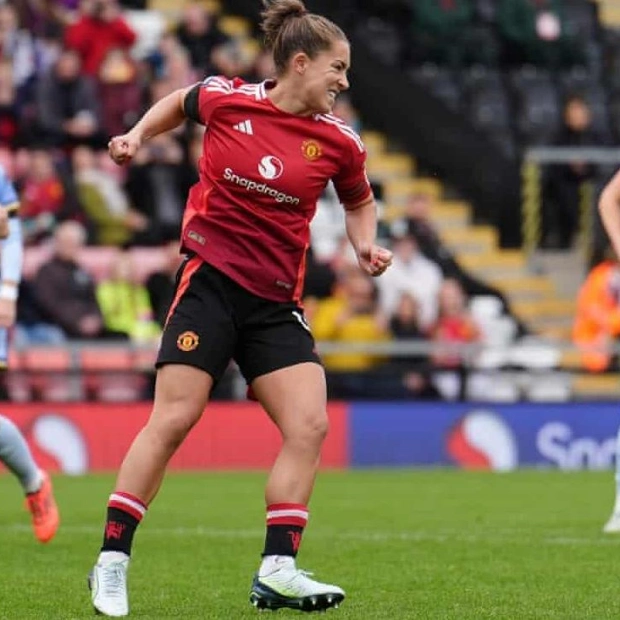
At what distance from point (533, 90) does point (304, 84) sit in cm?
1596

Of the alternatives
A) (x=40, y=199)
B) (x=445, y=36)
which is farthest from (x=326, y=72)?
(x=445, y=36)

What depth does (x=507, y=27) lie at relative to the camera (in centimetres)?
2356

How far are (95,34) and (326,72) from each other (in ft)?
42.2

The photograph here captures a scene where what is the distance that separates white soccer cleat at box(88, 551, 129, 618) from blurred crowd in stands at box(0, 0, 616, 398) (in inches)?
398

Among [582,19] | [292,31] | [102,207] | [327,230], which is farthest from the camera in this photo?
[582,19]

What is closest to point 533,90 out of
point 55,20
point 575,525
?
point 55,20

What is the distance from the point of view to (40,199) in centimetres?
1788

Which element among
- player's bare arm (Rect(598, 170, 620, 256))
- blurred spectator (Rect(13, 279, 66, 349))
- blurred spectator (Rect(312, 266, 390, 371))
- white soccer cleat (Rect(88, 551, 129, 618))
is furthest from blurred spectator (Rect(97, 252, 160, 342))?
white soccer cleat (Rect(88, 551, 129, 618))

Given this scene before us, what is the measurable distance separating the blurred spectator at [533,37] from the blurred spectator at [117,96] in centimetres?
573

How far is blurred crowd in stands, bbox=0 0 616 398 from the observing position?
1759 centimetres

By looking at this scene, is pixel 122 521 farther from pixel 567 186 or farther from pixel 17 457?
pixel 567 186

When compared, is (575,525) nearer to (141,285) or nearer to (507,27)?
(141,285)

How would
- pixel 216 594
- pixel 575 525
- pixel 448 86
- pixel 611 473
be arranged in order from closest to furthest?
pixel 216 594 < pixel 575 525 < pixel 611 473 < pixel 448 86

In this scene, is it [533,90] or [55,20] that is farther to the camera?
[533,90]
